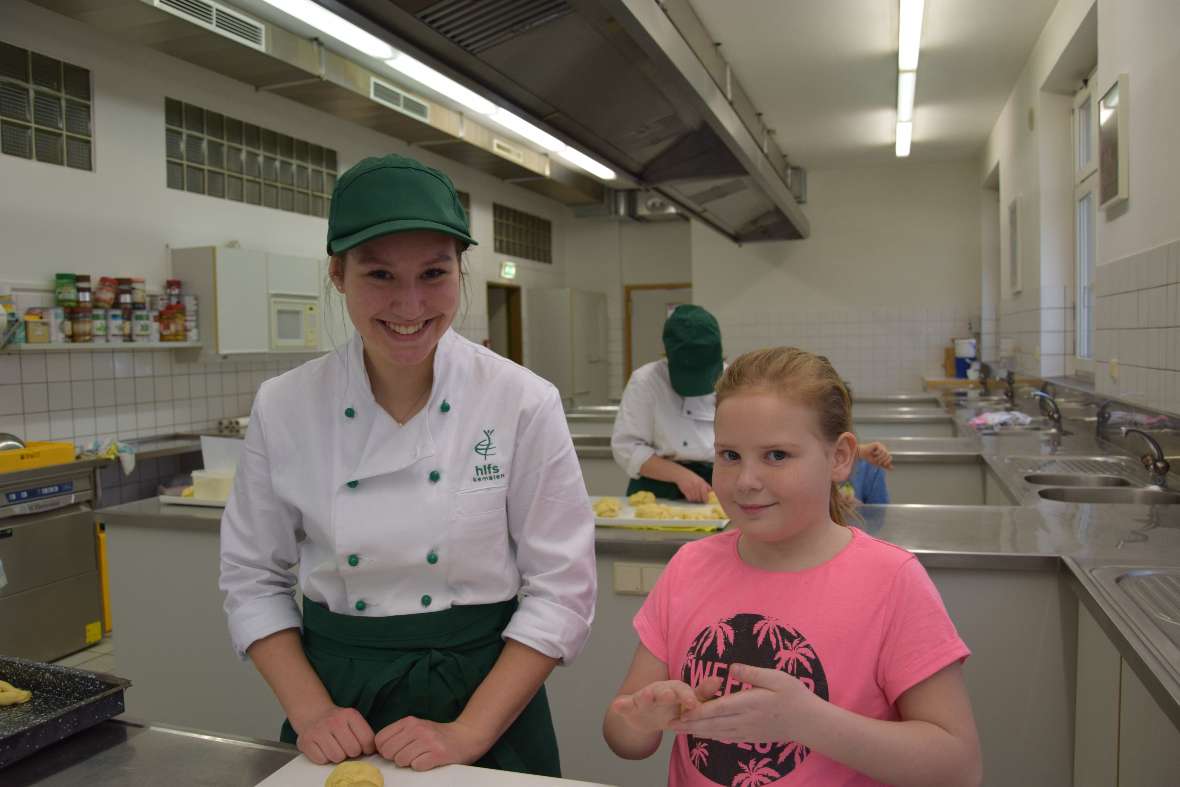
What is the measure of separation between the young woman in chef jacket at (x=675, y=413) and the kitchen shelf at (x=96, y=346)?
2812mm

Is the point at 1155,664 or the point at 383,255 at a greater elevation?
the point at 383,255

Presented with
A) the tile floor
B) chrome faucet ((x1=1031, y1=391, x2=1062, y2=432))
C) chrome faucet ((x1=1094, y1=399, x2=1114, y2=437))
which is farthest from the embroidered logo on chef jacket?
chrome faucet ((x1=1031, y1=391, x2=1062, y2=432))

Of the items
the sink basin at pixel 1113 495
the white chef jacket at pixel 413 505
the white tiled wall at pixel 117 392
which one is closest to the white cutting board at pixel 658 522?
the white chef jacket at pixel 413 505

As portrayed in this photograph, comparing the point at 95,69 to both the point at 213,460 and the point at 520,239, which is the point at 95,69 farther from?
the point at 520,239

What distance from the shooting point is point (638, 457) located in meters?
3.01

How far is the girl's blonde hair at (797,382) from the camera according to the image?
1.11 metres

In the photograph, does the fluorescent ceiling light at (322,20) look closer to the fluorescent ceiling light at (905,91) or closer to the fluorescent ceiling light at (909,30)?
the fluorescent ceiling light at (909,30)

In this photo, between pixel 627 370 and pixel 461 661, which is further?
pixel 627 370

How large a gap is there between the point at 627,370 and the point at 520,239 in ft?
6.41

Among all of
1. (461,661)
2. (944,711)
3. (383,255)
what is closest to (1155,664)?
(944,711)

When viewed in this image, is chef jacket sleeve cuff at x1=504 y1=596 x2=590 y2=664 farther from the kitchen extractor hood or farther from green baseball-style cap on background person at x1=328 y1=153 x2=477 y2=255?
the kitchen extractor hood

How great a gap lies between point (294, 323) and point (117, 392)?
43.5 inches

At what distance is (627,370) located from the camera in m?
9.88

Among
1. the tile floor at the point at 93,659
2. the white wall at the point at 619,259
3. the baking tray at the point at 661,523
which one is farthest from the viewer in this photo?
the white wall at the point at 619,259
